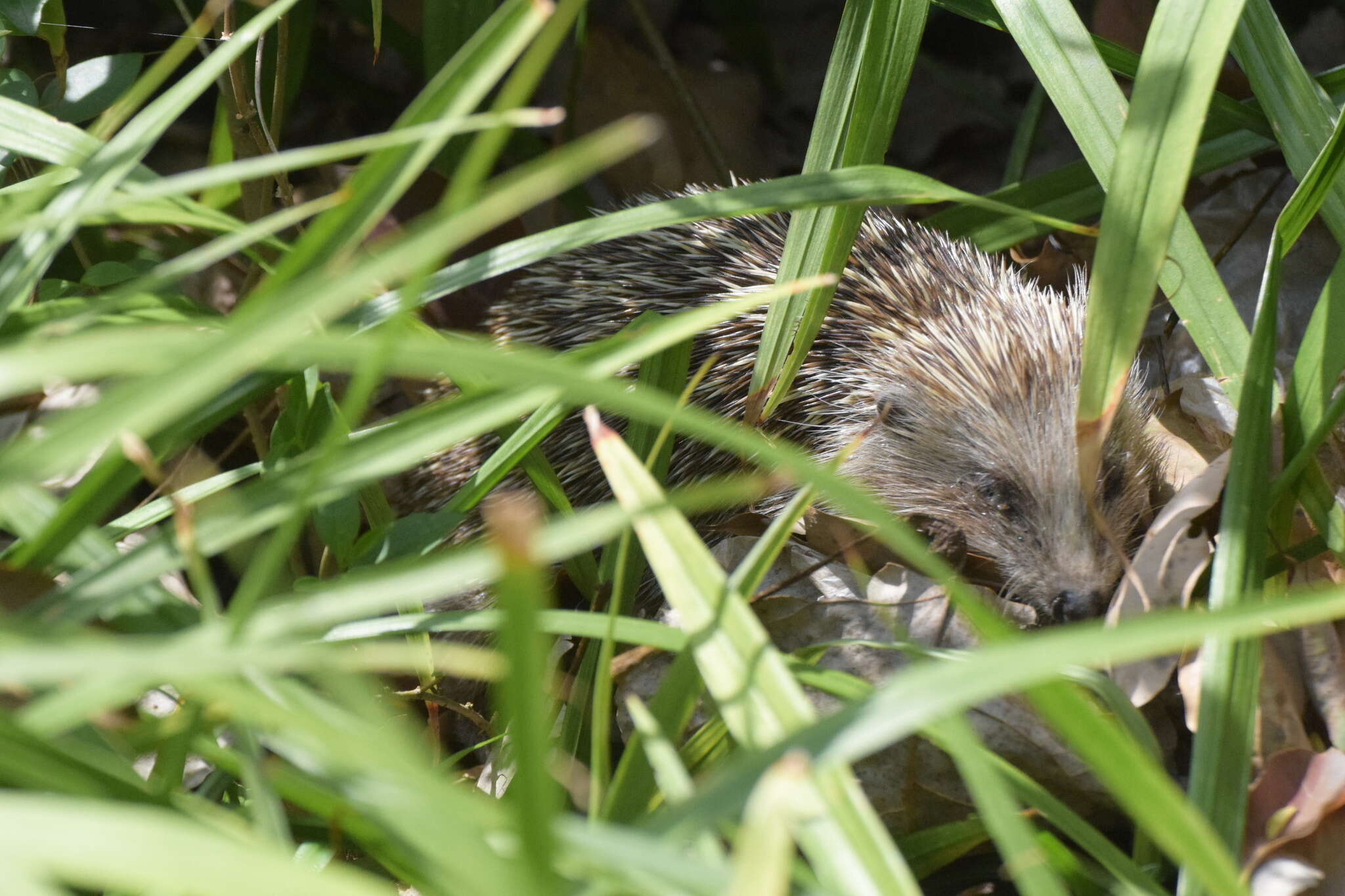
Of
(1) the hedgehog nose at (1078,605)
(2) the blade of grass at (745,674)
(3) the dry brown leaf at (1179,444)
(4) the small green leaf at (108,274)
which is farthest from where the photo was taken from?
(3) the dry brown leaf at (1179,444)

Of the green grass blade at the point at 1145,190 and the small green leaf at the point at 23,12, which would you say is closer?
the green grass blade at the point at 1145,190

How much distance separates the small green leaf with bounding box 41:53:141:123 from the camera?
202 cm

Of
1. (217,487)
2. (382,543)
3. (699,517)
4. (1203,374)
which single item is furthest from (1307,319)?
(217,487)

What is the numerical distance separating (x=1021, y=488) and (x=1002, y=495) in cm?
6

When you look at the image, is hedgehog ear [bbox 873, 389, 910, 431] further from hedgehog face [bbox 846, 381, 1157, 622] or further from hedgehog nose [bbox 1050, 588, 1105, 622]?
hedgehog nose [bbox 1050, 588, 1105, 622]

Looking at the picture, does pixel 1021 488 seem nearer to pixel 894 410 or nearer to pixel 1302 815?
pixel 894 410

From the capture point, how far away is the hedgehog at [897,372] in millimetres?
2453

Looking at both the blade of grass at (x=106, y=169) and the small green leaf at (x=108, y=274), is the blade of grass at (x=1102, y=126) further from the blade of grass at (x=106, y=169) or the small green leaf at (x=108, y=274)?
the small green leaf at (x=108, y=274)

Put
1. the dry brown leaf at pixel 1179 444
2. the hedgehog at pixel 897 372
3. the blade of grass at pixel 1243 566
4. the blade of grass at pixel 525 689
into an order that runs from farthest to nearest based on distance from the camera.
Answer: the hedgehog at pixel 897 372, the dry brown leaf at pixel 1179 444, the blade of grass at pixel 1243 566, the blade of grass at pixel 525 689

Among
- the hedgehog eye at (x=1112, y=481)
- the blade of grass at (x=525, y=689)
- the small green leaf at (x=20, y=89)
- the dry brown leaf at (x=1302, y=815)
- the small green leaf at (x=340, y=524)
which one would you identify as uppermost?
the small green leaf at (x=20, y=89)

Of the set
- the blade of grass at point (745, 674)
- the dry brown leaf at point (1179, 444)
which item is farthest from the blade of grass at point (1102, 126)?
the blade of grass at point (745, 674)

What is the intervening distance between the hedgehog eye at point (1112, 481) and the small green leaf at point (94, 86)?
81.7 inches

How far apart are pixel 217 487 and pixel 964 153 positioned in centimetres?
318

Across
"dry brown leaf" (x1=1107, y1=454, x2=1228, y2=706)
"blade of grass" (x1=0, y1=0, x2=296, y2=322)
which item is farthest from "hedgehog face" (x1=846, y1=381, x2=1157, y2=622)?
"blade of grass" (x1=0, y1=0, x2=296, y2=322)
